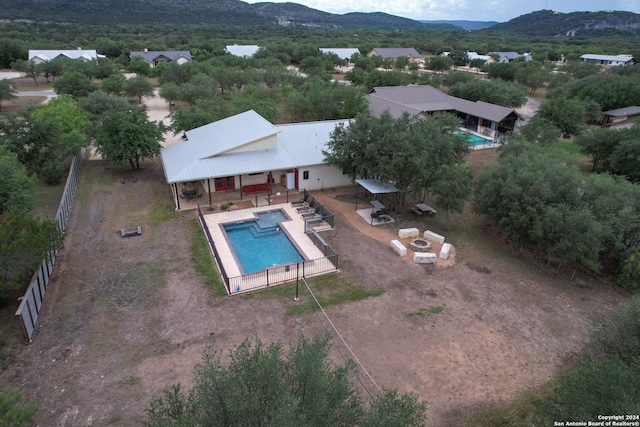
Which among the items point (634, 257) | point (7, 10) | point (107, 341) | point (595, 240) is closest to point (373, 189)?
point (595, 240)

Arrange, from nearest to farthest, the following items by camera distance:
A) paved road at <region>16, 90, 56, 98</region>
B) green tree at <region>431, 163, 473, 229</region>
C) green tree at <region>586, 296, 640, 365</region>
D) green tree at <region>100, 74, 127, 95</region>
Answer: green tree at <region>586, 296, 640, 365</region>, green tree at <region>431, 163, 473, 229</region>, green tree at <region>100, 74, 127, 95</region>, paved road at <region>16, 90, 56, 98</region>

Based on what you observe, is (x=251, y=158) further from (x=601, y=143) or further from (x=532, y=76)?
(x=532, y=76)

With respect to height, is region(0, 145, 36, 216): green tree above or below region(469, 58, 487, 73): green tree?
below

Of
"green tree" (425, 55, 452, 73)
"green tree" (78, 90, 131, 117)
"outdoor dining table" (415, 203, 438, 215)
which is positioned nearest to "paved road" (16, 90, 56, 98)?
"green tree" (78, 90, 131, 117)

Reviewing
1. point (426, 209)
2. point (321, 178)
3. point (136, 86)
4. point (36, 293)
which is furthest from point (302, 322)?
point (136, 86)

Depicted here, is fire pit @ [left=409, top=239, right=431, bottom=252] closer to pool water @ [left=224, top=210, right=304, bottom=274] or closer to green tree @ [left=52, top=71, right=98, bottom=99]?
pool water @ [left=224, top=210, right=304, bottom=274]

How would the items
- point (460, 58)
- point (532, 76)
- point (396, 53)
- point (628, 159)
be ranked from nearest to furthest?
point (628, 159) → point (532, 76) → point (460, 58) → point (396, 53)
